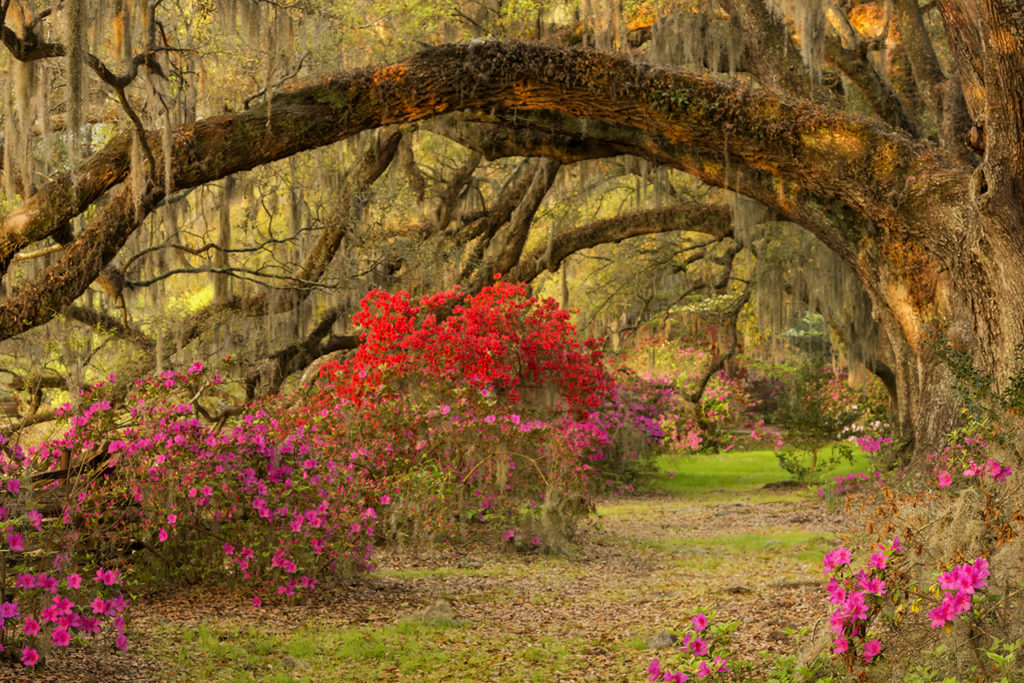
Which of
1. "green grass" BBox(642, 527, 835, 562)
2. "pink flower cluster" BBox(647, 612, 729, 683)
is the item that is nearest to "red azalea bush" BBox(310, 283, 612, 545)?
"green grass" BBox(642, 527, 835, 562)

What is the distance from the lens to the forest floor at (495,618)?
4.73m

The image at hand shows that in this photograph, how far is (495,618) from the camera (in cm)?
603

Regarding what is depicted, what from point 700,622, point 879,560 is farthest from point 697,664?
point 879,560

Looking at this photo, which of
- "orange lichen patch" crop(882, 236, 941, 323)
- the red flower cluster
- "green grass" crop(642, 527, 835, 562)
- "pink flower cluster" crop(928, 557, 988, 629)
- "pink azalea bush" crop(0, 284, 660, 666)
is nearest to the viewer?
"pink flower cluster" crop(928, 557, 988, 629)

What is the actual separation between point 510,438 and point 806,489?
6902 mm

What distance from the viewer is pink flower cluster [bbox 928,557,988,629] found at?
129 inches

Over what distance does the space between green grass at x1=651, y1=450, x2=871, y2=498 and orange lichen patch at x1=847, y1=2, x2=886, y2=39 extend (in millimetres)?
5633

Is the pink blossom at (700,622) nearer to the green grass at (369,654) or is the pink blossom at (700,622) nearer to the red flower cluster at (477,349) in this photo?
the green grass at (369,654)

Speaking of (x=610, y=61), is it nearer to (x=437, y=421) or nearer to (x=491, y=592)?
(x=437, y=421)

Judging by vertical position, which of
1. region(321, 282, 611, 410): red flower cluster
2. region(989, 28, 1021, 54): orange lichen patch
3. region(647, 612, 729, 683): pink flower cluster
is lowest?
region(647, 612, 729, 683): pink flower cluster

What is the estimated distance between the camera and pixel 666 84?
7.66m

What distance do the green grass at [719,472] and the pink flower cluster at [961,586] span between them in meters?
10.8

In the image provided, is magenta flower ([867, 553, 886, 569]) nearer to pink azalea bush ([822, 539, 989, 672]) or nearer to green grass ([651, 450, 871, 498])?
pink azalea bush ([822, 539, 989, 672])

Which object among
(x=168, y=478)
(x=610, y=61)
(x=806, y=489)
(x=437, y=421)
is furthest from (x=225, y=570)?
(x=806, y=489)
